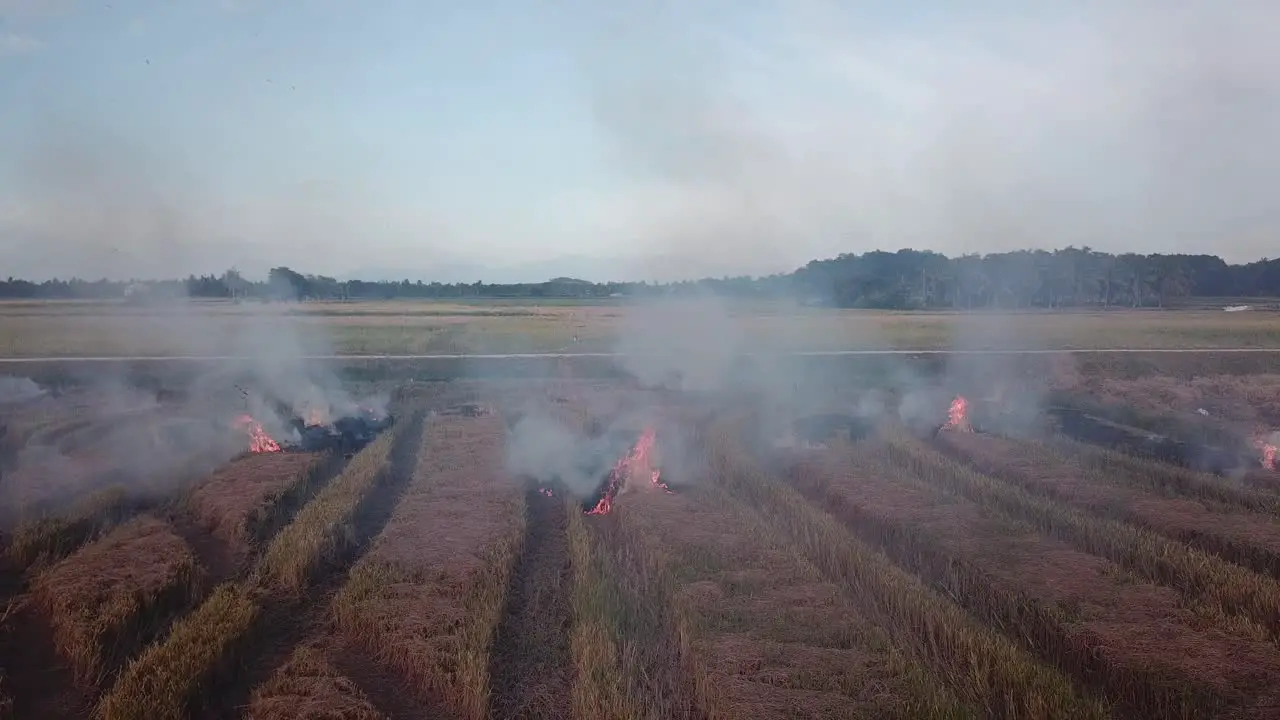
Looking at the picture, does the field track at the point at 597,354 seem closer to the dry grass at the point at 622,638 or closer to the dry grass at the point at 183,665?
the dry grass at the point at 622,638

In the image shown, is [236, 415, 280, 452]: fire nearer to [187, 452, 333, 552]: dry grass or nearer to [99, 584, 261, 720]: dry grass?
[187, 452, 333, 552]: dry grass

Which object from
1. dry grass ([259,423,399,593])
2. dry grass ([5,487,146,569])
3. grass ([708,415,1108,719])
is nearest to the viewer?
grass ([708,415,1108,719])

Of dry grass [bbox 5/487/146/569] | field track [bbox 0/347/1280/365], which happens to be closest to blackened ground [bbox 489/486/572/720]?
dry grass [bbox 5/487/146/569]

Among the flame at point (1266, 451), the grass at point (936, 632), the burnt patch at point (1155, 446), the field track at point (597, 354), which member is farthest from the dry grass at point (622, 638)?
the field track at point (597, 354)

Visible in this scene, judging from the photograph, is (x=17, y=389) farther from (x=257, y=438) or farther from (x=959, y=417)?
(x=959, y=417)

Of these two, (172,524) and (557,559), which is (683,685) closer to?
(557,559)

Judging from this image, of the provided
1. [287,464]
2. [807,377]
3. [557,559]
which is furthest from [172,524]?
[807,377]
